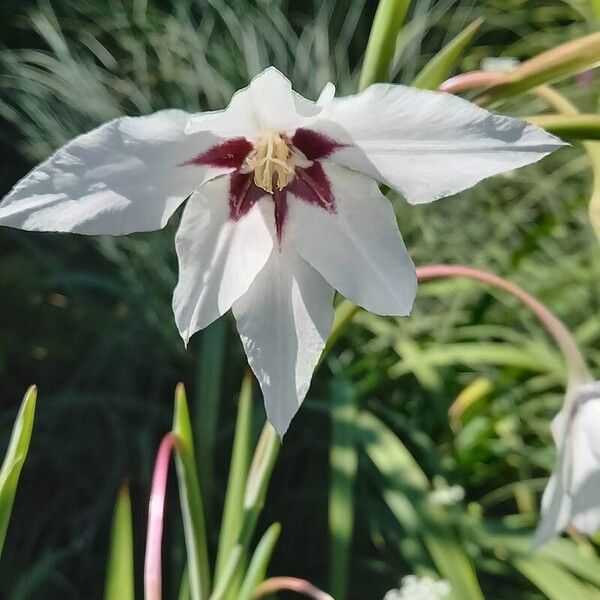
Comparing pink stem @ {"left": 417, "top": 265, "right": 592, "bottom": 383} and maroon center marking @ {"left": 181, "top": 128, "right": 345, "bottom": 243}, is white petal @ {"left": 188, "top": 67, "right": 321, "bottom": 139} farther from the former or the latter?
pink stem @ {"left": 417, "top": 265, "right": 592, "bottom": 383}

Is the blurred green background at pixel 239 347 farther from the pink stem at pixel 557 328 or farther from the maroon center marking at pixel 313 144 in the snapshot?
the maroon center marking at pixel 313 144

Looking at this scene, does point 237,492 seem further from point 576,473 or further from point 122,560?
point 576,473

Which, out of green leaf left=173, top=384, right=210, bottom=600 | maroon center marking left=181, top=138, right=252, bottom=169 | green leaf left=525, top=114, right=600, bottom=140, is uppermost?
maroon center marking left=181, top=138, right=252, bottom=169

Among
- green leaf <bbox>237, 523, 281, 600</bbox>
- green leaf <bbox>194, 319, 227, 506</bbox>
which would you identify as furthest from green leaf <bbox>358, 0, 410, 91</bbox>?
green leaf <bbox>194, 319, 227, 506</bbox>

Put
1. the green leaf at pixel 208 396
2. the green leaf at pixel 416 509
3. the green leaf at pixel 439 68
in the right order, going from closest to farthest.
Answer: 1. the green leaf at pixel 439 68
2. the green leaf at pixel 416 509
3. the green leaf at pixel 208 396

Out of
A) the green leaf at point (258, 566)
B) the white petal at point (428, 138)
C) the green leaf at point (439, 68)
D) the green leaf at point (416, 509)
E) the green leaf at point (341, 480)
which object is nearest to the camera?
the white petal at point (428, 138)

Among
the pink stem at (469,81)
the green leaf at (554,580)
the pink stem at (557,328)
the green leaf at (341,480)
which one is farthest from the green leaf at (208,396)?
the pink stem at (469,81)

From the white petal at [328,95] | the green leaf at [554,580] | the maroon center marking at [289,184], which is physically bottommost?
the green leaf at [554,580]
